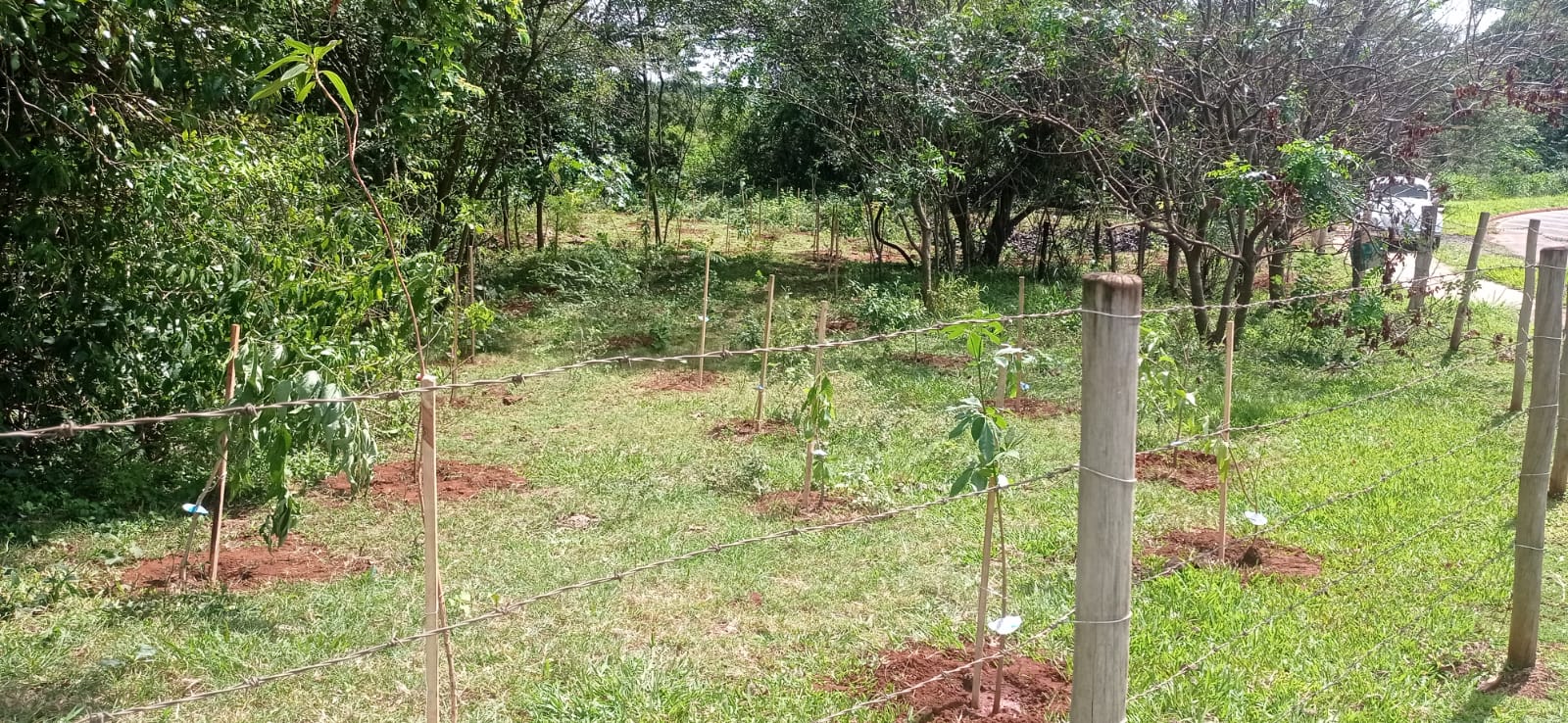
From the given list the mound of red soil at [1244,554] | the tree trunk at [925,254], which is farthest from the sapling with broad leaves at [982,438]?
the tree trunk at [925,254]

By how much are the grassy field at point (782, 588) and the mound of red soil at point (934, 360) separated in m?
1.70

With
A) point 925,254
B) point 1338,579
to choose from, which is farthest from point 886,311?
point 1338,579

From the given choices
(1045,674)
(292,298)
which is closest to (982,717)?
(1045,674)

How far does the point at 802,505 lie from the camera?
18.0ft

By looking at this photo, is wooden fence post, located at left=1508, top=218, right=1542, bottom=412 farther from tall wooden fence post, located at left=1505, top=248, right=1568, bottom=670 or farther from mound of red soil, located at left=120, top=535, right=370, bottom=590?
mound of red soil, located at left=120, top=535, right=370, bottom=590

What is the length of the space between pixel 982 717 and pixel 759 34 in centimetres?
1041

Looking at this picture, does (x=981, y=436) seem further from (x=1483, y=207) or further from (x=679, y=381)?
(x=1483, y=207)

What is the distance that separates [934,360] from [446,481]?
5.00 m

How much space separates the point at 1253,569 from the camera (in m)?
4.40

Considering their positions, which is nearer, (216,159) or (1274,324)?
(216,159)

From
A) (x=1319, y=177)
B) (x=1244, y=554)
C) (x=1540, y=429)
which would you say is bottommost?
(x=1244, y=554)

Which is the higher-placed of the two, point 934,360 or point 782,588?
point 934,360

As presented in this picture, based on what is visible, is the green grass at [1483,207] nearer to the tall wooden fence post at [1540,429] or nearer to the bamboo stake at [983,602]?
the tall wooden fence post at [1540,429]

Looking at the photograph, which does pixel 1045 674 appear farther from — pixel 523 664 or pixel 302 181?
pixel 302 181
